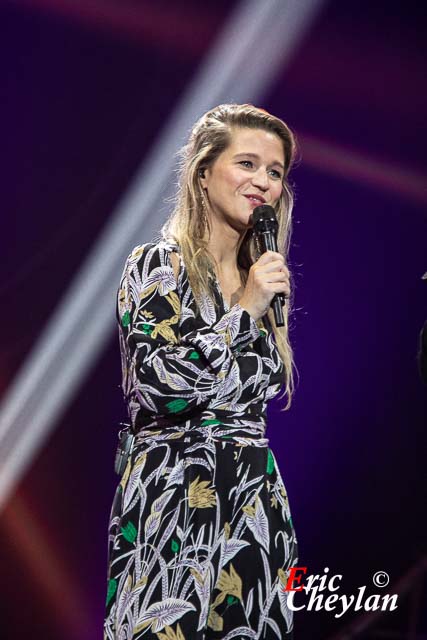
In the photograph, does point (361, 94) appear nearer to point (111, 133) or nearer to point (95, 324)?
point (111, 133)

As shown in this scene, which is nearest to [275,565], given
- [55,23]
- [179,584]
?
[179,584]

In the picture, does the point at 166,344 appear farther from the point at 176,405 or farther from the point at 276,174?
the point at 276,174

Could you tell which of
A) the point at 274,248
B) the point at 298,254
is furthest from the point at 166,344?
the point at 298,254

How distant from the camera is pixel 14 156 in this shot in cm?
270

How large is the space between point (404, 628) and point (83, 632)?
1.16 meters

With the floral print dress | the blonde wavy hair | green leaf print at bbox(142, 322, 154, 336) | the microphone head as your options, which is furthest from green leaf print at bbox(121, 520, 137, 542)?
the microphone head

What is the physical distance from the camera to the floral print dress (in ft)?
4.42

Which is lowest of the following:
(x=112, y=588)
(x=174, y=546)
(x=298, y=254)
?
(x=112, y=588)

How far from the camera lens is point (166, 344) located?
1.40 meters

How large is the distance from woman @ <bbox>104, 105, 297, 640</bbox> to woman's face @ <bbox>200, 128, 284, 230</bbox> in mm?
124

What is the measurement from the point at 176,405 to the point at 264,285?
0.26 metres

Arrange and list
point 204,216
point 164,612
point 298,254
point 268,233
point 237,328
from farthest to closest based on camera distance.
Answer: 1. point 298,254
2. point 204,216
3. point 268,233
4. point 237,328
5. point 164,612

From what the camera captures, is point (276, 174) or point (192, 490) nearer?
point (192, 490)

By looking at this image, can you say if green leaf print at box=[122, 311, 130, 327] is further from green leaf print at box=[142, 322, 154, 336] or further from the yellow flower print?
the yellow flower print
